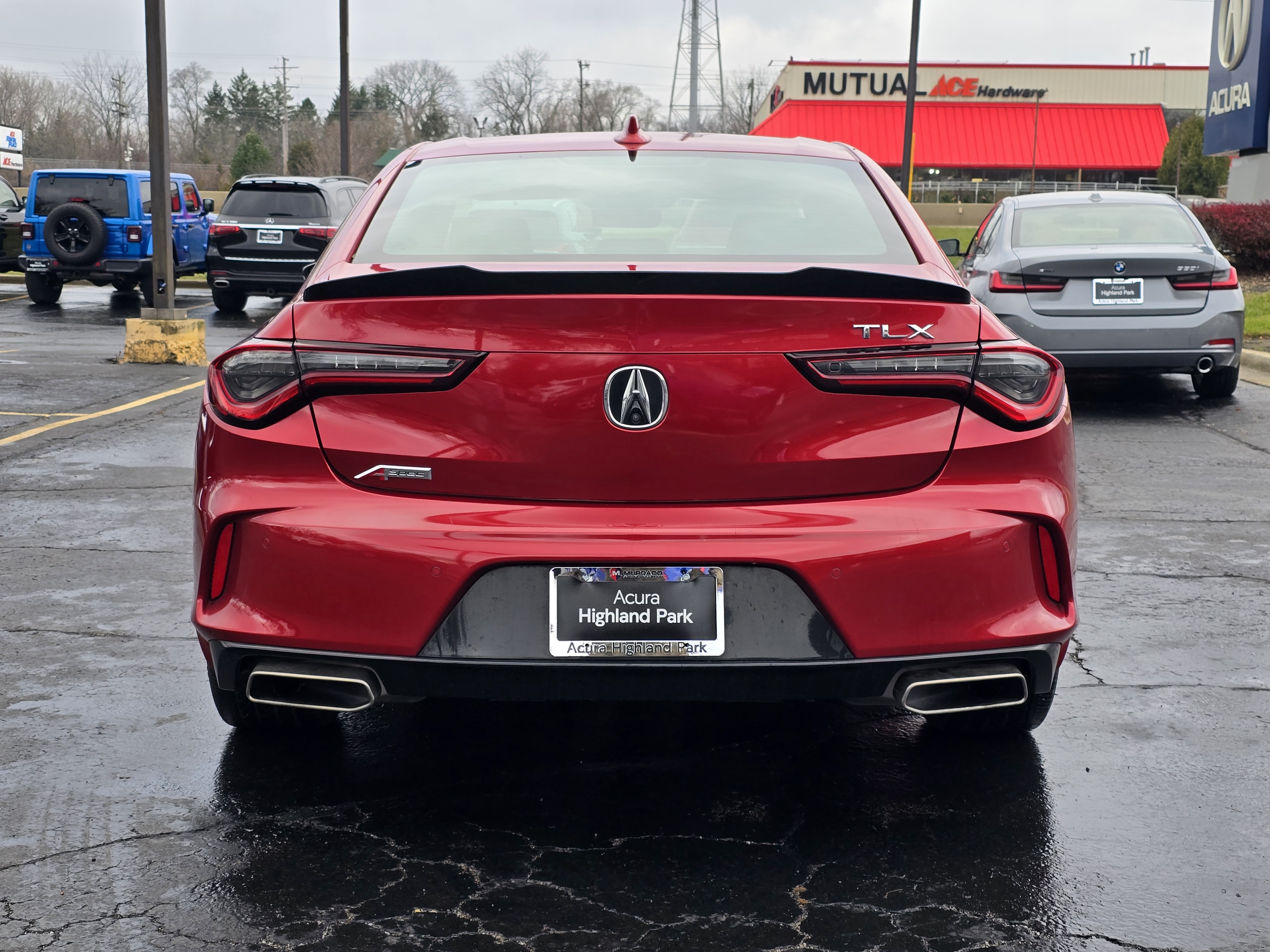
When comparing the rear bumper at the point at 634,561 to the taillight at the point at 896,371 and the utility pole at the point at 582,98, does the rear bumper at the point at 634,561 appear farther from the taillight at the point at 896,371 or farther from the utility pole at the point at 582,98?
the utility pole at the point at 582,98

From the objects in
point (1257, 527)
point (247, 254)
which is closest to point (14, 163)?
point (247, 254)

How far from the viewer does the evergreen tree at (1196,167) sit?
175ft

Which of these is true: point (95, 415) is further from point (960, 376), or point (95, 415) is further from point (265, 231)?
point (265, 231)

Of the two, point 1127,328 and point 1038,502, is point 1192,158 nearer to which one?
point 1127,328

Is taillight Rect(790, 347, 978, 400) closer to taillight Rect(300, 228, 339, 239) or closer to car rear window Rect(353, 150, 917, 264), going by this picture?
car rear window Rect(353, 150, 917, 264)

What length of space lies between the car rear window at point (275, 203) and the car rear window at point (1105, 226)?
1124 centimetres

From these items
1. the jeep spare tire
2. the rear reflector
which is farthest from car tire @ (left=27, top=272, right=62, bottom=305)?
the rear reflector

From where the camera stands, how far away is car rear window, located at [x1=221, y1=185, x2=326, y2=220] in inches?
757

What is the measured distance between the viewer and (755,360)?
9.33 feet

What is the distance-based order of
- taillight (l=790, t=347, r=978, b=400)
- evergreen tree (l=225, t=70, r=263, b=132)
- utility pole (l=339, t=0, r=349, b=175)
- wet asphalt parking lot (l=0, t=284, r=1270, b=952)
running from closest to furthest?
wet asphalt parking lot (l=0, t=284, r=1270, b=952) → taillight (l=790, t=347, r=978, b=400) → utility pole (l=339, t=0, r=349, b=175) → evergreen tree (l=225, t=70, r=263, b=132)

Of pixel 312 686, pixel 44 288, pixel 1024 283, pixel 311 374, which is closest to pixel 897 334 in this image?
pixel 311 374

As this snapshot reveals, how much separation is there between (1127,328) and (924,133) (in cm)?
6539

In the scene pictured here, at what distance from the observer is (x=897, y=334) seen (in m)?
2.88

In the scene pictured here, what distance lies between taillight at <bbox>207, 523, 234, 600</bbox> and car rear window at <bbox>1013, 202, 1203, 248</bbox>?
27.4 ft
